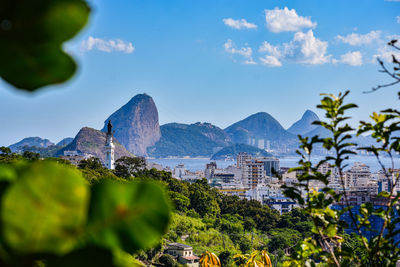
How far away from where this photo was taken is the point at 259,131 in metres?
95.4

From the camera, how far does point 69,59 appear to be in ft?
0.49

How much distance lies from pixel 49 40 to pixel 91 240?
77 millimetres

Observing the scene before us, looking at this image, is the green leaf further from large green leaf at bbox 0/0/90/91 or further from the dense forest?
the dense forest

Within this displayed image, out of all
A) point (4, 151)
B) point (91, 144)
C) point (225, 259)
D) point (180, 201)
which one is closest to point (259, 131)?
point (91, 144)

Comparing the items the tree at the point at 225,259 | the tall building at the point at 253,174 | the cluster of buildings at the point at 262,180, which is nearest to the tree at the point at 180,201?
the tree at the point at 225,259

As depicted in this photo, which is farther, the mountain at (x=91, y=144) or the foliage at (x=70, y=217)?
the mountain at (x=91, y=144)

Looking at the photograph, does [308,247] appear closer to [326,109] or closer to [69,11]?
Answer: [326,109]

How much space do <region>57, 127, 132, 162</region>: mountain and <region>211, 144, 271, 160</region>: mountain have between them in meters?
34.1

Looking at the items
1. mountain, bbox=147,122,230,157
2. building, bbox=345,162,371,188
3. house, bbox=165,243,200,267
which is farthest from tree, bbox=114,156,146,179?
Answer: mountain, bbox=147,122,230,157

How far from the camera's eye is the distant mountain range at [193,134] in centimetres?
8162

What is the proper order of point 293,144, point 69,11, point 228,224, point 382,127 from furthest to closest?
point 293,144 → point 228,224 → point 382,127 → point 69,11

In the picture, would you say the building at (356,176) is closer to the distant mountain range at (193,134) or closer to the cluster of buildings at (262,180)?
the cluster of buildings at (262,180)

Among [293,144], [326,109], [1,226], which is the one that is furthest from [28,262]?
[293,144]

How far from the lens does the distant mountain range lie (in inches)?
3214
